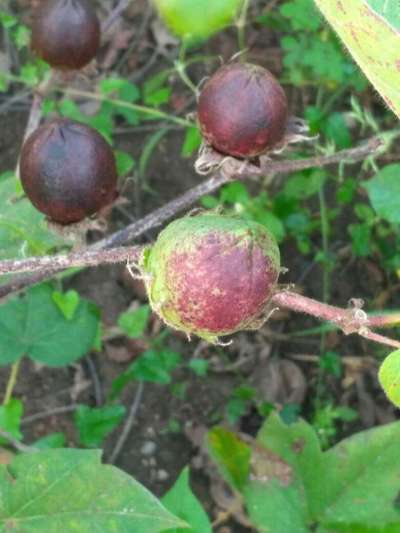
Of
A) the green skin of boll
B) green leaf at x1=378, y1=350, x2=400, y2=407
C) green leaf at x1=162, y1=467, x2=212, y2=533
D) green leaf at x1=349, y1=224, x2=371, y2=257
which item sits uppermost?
the green skin of boll

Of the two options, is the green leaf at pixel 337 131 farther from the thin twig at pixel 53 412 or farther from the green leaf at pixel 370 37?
the green leaf at pixel 370 37

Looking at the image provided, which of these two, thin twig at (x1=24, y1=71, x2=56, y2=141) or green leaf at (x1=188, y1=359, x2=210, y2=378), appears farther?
green leaf at (x1=188, y1=359, x2=210, y2=378)

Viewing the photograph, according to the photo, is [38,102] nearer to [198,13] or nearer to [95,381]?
[198,13]

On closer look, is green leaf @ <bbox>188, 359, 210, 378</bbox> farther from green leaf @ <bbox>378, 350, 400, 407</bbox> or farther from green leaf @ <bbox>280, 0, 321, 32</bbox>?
green leaf @ <bbox>378, 350, 400, 407</bbox>

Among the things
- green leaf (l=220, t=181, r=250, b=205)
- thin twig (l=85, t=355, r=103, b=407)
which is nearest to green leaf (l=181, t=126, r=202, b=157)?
Result: green leaf (l=220, t=181, r=250, b=205)

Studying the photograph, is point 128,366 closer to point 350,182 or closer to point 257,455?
point 257,455

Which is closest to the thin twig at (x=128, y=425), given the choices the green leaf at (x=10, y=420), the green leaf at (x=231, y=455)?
the green leaf at (x=231, y=455)
